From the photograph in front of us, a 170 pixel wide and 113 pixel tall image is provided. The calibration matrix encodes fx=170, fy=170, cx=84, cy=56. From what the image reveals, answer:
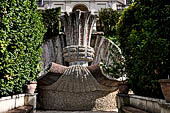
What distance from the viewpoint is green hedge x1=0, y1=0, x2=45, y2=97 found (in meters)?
3.93

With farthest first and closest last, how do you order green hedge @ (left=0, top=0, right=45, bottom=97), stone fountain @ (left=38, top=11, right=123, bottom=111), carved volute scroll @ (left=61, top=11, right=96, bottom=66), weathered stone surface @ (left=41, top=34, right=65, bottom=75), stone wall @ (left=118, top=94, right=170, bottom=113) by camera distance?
weathered stone surface @ (left=41, top=34, right=65, bottom=75)
carved volute scroll @ (left=61, top=11, right=96, bottom=66)
stone fountain @ (left=38, top=11, right=123, bottom=111)
green hedge @ (left=0, top=0, right=45, bottom=97)
stone wall @ (left=118, top=94, right=170, bottom=113)

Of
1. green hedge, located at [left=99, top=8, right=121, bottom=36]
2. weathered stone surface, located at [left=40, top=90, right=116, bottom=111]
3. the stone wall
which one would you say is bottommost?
weathered stone surface, located at [left=40, top=90, right=116, bottom=111]

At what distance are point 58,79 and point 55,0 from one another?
17.6 m

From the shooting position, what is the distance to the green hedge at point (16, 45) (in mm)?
3932

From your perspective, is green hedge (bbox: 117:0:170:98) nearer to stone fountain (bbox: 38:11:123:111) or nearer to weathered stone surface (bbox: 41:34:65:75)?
stone fountain (bbox: 38:11:123:111)

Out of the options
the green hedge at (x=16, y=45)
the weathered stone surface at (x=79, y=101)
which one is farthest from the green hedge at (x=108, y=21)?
the green hedge at (x=16, y=45)

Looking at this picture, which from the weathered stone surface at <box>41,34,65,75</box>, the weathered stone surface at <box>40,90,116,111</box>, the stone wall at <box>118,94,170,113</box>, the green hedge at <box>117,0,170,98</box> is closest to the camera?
the stone wall at <box>118,94,170,113</box>

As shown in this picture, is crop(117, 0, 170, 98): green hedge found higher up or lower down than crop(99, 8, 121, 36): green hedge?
lower down

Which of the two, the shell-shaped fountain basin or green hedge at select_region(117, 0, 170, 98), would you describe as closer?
green hedge at select_region(117, 0, 170, 98)

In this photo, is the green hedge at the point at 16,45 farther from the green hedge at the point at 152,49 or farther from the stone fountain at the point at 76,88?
the green hedge at the point at 152,49

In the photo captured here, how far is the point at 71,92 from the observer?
22.5 ft

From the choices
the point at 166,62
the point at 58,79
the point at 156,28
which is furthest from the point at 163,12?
the point at 58,79

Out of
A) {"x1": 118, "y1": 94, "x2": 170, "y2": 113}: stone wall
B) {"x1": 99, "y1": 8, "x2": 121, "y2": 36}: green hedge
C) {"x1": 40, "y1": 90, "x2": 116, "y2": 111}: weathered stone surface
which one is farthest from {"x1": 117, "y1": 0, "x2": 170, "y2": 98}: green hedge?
{"x1": 99, "y1": 8, "x2": 121, "y2": 36}: green hedge

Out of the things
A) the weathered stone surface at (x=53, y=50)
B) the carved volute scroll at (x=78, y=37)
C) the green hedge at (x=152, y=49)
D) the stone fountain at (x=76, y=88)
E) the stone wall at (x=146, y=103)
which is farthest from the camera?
the weathered stone surface at (x=53, y=50)
